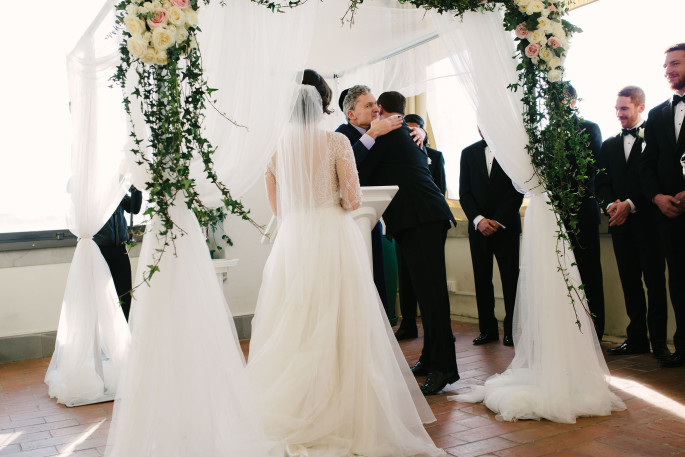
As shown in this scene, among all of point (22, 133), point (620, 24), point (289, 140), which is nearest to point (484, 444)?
point (289, 140)

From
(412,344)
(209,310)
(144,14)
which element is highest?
(144,14)

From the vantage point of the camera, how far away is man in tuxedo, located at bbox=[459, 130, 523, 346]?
17.2ft

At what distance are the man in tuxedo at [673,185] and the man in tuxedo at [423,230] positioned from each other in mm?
1526

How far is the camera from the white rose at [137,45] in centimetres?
253

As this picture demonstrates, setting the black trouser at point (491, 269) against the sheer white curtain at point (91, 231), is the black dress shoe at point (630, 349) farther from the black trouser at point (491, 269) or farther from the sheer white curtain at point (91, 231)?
the sheer white curtain at point (91, 231)

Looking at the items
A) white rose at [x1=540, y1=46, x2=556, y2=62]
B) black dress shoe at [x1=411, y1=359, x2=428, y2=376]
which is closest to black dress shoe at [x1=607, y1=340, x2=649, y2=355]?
black dress shoe at [x1=411, y1=359, x2=428, y2=376]

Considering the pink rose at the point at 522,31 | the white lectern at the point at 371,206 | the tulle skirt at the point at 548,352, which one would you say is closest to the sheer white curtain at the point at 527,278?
the tulle skirt at the point at 548,352

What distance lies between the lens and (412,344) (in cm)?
562

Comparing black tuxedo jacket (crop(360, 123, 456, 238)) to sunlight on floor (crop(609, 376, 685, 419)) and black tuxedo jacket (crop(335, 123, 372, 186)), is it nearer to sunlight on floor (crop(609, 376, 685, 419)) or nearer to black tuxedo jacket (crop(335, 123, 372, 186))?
black tuxedo jacket (crop(335, 123, 372, 186))

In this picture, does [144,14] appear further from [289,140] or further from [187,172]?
[289,140]

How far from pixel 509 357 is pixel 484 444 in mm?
1968

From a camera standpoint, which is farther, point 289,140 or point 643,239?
point 643,239

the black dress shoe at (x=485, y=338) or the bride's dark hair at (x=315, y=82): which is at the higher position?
the bride's dark hair at (x=315, y=82)

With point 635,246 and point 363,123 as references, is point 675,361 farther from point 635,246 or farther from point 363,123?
point 363,123
